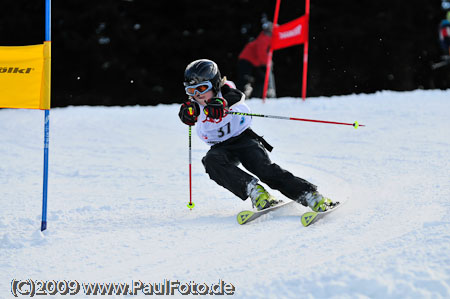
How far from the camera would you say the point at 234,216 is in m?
3.86

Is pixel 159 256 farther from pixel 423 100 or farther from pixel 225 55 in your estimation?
pixel 225 55

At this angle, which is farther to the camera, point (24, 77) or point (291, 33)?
point (291, 33)

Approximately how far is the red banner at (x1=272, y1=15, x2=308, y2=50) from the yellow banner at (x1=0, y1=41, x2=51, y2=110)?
6329 millimetres

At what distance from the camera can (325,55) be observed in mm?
18969

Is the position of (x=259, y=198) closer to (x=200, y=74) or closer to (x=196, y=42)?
(x=200, y=74)

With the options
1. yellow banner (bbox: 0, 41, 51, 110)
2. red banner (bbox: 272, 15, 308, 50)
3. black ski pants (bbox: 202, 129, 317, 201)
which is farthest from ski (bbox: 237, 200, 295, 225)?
red banner (bbox: 272, 15, 308, 50)

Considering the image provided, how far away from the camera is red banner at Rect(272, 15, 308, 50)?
9.42 meters

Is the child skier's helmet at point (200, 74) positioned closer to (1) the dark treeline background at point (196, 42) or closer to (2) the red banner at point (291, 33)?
(2) the red banner at point (291, 33)

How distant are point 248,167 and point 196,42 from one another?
14351 millimetres

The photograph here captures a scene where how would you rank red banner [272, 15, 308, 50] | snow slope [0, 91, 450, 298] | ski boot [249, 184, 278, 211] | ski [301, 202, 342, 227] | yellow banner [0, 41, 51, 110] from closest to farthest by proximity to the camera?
snow slope [0, 91, 450, 298] < ski [301, 202, 342, 227] < yellow banner [0, 41, 51, 110] < ski boot [249, 184, 278, 211] < red banner [272, 15, 308, 50]

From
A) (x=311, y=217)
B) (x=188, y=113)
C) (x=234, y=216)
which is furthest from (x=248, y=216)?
(x=188, y=113)

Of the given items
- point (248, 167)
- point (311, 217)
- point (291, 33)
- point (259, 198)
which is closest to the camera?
point (311, 217)

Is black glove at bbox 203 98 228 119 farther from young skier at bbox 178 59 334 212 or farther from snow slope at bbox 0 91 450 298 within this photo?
snow slope at bbox 0 91 450 298

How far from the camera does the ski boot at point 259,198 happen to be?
366cm
